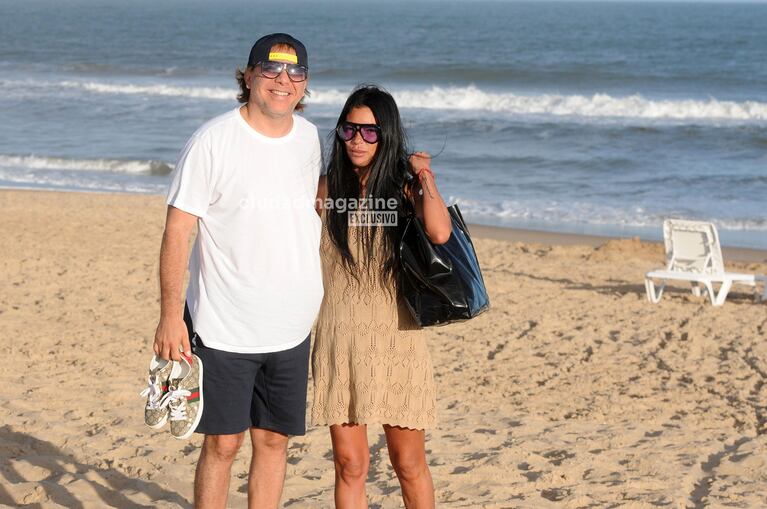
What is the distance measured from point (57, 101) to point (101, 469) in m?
25.1

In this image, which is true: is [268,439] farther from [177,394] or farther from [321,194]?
[321,194]

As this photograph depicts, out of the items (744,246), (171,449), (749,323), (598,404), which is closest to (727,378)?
(598,404)

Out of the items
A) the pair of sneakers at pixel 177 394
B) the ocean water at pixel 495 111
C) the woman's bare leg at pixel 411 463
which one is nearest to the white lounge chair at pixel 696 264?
the ocean water at pixel 495 111

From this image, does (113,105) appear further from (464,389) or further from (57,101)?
(464,389)

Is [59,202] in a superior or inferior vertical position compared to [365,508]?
superior

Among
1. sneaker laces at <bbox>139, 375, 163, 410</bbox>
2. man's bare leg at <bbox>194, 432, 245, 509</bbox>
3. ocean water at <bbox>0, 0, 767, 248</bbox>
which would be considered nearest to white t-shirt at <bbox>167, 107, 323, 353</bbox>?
sneaker laces at <bbox>139, 375, 163, 410</bbox>

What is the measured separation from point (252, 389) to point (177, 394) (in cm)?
28

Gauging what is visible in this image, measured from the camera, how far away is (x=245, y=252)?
3.06 m

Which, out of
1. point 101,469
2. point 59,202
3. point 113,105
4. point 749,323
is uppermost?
point 113,105

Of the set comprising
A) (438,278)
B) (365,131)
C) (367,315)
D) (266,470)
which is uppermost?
(365,131)

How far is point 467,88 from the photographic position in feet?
111

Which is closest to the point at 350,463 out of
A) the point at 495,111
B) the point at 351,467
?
the point at 351,467

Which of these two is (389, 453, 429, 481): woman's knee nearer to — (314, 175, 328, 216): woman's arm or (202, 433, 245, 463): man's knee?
(202, 433, 245, 463): man's knee

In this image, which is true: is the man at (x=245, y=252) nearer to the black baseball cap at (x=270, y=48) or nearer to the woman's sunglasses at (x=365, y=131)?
the black baseball cap at (x=270, y=48)
